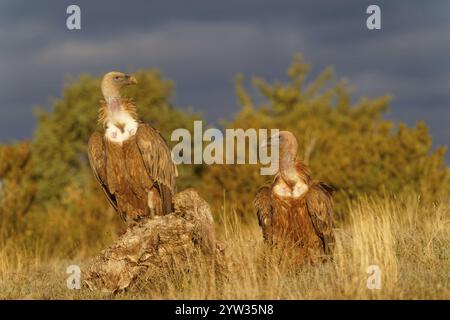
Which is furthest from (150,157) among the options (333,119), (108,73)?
(333,119)

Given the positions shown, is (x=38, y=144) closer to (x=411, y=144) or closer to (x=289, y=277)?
(x=411, y=144)

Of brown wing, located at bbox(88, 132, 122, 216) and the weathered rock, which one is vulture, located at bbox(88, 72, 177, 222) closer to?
brown wing, located at bbox(88, 132, 122, 216)

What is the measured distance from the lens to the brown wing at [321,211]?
36.7 ft

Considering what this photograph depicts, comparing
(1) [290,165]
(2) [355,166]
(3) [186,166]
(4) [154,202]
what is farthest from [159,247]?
(3) [186,166]

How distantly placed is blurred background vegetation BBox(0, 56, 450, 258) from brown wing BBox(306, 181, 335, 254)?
4.08 meters

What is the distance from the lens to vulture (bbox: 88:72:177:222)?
11867 millimetres

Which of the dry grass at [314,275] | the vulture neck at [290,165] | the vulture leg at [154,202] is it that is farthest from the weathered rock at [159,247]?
the vulture leg at [154,202]

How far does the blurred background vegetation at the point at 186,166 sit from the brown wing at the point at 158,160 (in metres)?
3.59

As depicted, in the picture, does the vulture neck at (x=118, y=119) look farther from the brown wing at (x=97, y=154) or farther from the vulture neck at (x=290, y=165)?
the vulture neck at (x=290, y=165)

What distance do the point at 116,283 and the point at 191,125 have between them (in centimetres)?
3405

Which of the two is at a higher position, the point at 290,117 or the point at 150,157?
the point at 290,117

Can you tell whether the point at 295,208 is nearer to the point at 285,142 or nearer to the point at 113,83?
the point at 285,142

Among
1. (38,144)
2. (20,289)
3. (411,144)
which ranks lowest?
(20,289)

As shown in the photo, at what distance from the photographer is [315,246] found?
11461mm
